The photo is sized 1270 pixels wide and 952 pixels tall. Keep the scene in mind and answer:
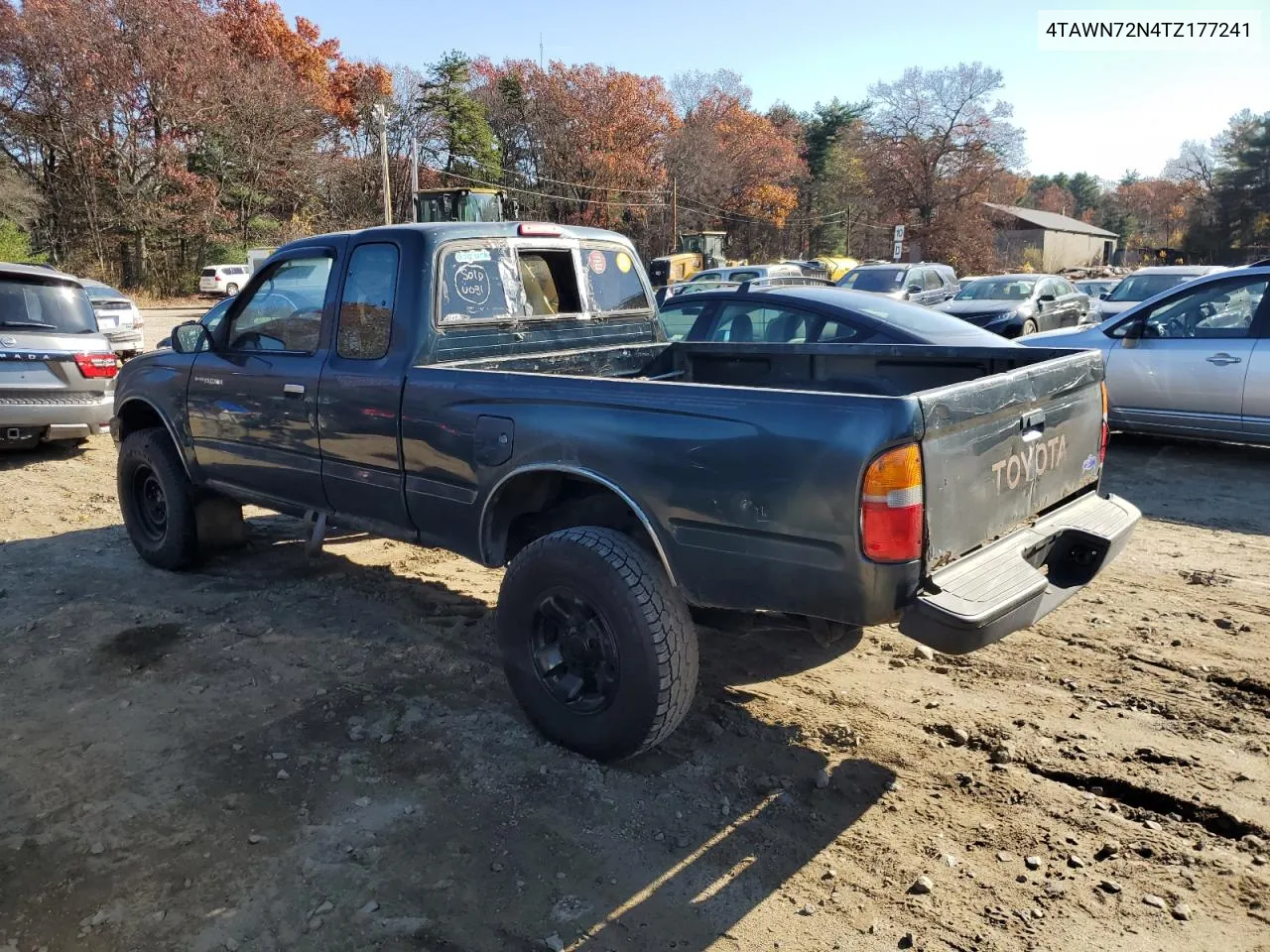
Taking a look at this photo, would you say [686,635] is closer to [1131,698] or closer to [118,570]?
[1131,698]

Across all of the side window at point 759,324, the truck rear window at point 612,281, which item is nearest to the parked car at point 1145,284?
the side window at point 759,324

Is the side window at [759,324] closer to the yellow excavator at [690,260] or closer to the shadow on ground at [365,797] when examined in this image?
the shadow on ground at [365,797]

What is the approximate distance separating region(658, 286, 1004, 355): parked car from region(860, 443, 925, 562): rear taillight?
4690 millimetres

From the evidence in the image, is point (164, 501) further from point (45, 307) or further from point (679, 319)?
point (679, 319)

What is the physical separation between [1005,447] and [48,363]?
835 centimetres

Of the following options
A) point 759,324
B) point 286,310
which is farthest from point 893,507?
point 759,324

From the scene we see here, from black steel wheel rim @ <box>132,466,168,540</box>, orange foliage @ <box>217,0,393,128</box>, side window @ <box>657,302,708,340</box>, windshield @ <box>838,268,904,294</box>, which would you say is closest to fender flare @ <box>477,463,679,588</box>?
black steel wheel rim @ <box>132,466,168,540</box>

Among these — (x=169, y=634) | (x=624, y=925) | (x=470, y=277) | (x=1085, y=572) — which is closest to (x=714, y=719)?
(x=624, y=925)

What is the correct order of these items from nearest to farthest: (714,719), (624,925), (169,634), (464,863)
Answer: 1. (624,925)
2. (464,863)
3. (714,719)
4. (169,634)

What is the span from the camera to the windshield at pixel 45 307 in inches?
316

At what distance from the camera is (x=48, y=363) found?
8.03 metres

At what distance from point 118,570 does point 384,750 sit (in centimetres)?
312

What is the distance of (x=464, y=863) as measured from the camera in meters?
2.77

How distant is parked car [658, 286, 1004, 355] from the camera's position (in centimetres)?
730
